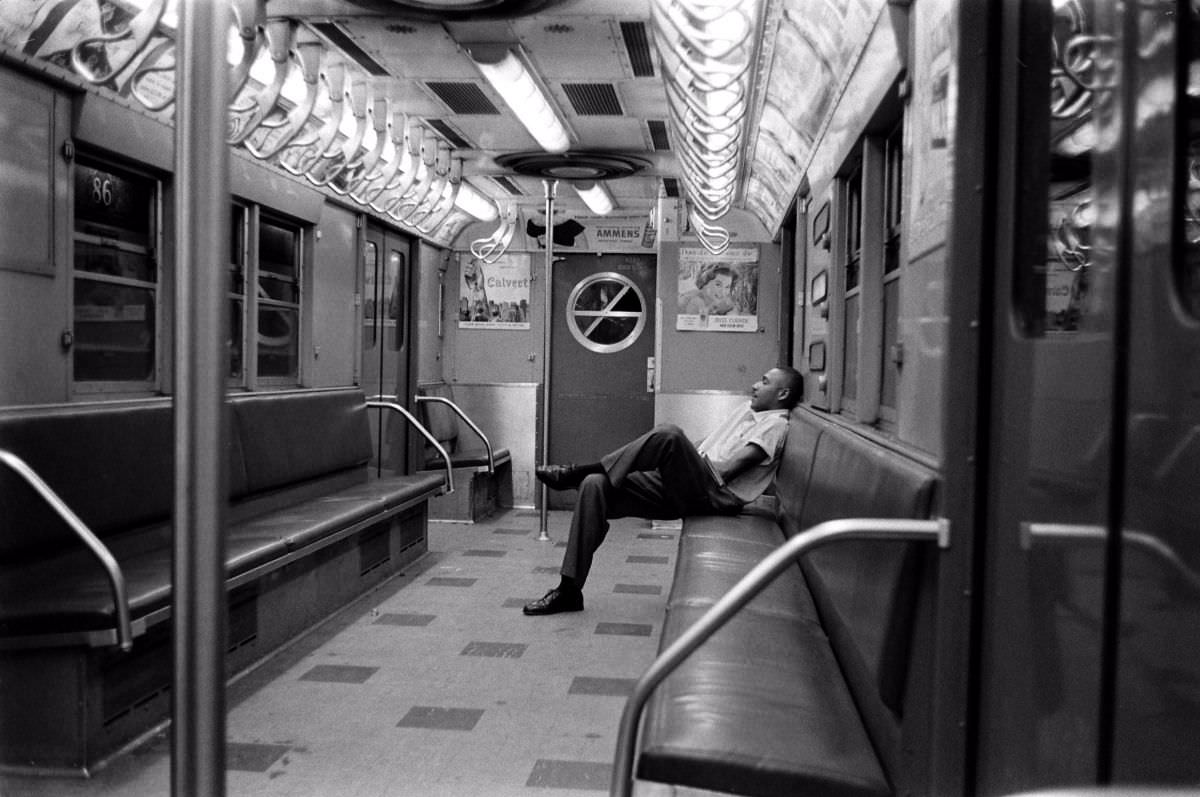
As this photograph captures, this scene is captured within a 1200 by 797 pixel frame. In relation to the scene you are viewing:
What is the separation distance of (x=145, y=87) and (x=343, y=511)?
6.83ft

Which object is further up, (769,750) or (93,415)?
(93,415)

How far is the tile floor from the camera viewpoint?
3060 millimetres

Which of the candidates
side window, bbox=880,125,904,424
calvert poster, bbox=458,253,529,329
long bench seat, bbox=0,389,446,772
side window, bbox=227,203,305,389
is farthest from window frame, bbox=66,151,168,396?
calvert poster, bbox=458,253,529,329

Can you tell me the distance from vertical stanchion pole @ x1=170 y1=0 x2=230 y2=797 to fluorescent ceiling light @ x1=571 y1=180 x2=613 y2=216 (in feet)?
26.1

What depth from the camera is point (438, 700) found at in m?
3.81

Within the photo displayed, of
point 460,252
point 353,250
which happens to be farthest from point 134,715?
point 460,252

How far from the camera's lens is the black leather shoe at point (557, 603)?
512cm

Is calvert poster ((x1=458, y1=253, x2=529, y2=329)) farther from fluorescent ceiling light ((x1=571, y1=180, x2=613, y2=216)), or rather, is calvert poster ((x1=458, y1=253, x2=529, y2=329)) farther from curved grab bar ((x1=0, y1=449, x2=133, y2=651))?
curved grab bar ((x1=0, y1=449, x2=133, y2=651))

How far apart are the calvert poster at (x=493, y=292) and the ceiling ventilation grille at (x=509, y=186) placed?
2.18 ft

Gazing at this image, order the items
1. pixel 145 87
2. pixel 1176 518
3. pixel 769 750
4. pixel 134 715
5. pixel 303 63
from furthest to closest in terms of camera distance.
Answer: pixel 303 63 < pixel 145 87 < pixel 134 715 < pixel 769 750 < pixel 1176 518

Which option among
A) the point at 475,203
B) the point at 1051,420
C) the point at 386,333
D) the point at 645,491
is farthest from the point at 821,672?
the point at 475,203

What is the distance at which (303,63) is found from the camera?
16.4ft

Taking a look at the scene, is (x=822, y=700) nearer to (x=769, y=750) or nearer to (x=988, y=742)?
(x=769, y=750)

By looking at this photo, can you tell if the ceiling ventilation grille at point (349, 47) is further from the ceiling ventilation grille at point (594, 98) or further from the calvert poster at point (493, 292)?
the calvert poster at point (493, 292)
